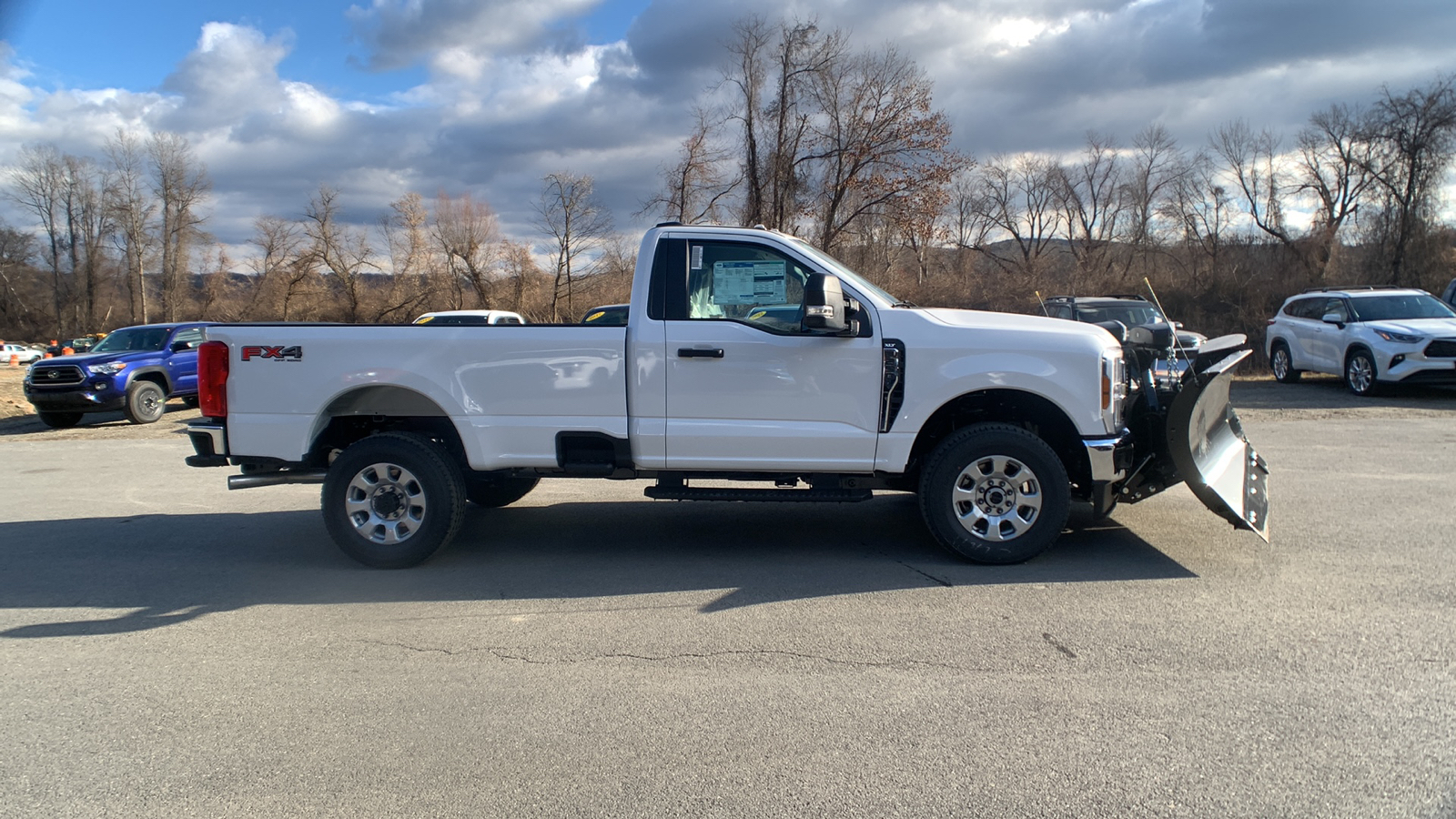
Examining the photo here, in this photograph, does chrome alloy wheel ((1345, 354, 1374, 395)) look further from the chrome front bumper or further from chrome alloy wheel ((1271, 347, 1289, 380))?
the chrome front bumper

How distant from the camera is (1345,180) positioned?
1555 inches

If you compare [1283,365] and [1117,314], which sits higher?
[1117,314]

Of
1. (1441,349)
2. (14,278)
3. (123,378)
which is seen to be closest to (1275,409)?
(1441,349)

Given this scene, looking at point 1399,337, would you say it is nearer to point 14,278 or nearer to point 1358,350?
point 1358,350

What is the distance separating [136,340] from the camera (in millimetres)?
16766

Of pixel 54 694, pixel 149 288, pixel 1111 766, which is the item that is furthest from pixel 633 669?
pixel 149 288

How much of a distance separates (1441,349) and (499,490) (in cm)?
1473

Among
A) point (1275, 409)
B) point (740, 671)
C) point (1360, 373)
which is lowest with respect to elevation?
point (740, 671)

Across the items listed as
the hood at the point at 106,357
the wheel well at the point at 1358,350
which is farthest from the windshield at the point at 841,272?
the hood at the point at 106,357

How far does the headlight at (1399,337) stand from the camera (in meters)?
14.0

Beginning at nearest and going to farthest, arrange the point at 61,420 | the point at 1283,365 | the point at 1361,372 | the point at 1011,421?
the point at 1011,421, the point at 1361,372, the point at 61,420, the point at 1283,365

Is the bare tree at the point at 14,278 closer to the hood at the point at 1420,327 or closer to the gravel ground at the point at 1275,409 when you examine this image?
the gravel ground at the point at 1275,409

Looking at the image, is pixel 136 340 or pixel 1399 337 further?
pixel 136 340

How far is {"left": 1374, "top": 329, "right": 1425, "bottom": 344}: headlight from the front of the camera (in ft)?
46.0
